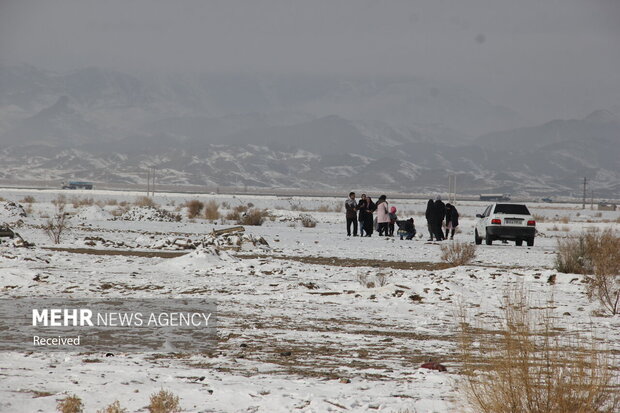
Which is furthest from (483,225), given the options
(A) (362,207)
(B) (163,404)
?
(B) (163,404)

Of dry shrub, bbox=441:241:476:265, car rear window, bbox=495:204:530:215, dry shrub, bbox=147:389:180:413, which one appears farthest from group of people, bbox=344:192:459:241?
dry shrub, bbox=147:389:180:413

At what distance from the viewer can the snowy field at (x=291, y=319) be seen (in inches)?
268

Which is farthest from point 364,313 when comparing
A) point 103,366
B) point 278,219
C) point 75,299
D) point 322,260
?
point 278,219

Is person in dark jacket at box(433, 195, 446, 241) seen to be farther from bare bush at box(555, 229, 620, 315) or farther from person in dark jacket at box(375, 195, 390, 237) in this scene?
bare bush at box(555, 229, 620, 315)

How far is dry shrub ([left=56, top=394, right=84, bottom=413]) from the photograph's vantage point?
19.9 feet

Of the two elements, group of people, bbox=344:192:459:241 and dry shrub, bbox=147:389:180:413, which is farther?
group of people, bbox=344:192:459:241

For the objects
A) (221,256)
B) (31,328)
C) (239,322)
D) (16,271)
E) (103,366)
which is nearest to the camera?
(103,366)

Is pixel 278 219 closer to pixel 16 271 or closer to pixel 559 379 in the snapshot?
pixel 16 271

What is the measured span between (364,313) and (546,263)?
33.3 feet

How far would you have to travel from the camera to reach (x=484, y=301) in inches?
535

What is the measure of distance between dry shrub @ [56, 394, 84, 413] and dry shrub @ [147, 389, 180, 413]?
0.50 m

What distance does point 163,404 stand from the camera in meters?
6.24

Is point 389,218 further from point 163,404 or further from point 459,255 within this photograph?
point 163,404

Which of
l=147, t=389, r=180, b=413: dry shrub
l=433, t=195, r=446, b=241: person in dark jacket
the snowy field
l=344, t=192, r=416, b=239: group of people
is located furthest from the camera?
l=344, t=192, r=416, b=239: group of people
